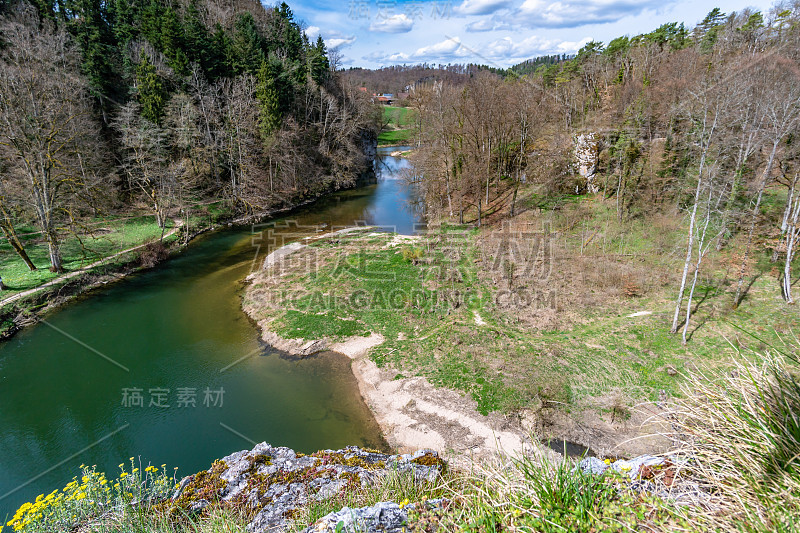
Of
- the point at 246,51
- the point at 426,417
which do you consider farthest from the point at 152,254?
the point at 246,51

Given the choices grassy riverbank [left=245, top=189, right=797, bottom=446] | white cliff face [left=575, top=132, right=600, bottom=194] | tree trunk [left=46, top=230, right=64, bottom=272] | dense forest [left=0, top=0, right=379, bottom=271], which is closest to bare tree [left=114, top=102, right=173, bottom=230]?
dense forest [left=0, top=0, right=379, bottom=271]

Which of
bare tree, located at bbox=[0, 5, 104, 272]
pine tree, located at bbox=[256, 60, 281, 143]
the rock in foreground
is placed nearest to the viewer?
the rock in foreground

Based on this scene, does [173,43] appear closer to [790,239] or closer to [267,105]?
[267,105]

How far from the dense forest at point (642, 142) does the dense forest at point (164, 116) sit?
13.7 meters

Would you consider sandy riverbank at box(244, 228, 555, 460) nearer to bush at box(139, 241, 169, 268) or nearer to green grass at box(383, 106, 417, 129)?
bush at box(139, 241, 169, 268)

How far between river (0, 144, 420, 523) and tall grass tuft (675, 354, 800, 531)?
9392 mm

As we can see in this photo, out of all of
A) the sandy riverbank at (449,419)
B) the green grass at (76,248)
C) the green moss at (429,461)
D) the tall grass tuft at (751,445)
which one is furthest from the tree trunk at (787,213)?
the green grass at (76,248)

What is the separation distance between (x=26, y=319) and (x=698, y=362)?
25953mm

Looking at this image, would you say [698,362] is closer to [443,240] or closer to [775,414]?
[775,414]

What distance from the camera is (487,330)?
14.8m

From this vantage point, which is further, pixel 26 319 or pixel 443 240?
pixel 443 240

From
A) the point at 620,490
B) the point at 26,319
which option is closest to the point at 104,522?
the point at 620,490

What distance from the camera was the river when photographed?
36.1 ft

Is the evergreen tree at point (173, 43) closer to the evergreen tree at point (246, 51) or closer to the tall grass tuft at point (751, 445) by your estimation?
the evergreen tree at point (246, 51)
